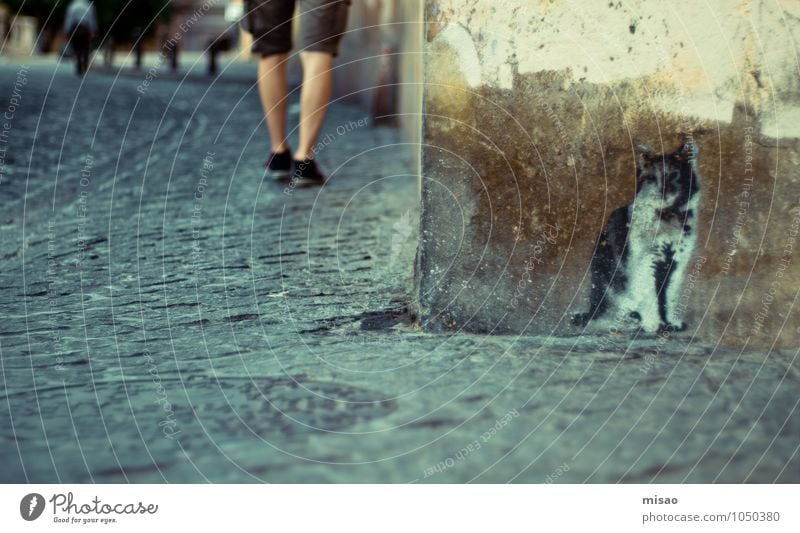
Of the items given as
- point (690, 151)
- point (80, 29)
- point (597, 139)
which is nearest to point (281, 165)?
point (597, 139)

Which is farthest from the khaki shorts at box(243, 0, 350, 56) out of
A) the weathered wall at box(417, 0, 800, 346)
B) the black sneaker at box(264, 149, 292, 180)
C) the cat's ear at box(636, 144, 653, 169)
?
the cat's ear at box(636, 144, 653, 169)

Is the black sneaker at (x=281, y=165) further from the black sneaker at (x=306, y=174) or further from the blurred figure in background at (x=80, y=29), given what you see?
the blurred figure in background at (x=80, y=29)

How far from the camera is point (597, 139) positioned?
2.50 metres

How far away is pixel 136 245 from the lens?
362 cm

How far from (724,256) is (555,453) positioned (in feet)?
3.13

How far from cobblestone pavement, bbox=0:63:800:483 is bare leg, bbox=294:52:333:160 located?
1.84 ft

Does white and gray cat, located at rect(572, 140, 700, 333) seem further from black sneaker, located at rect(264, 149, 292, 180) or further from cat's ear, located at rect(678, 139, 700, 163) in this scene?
black sneaker, located at rect(264, 149, 292, 180)

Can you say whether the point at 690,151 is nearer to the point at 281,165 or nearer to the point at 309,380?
the point at 309,380

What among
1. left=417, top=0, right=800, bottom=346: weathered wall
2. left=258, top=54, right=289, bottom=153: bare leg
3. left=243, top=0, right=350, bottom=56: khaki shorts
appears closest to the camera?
left=417, top=0, right=800, bottom=346: weathered wall

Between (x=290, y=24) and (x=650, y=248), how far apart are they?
2.55 metres

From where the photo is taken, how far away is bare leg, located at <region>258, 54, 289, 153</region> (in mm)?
4574

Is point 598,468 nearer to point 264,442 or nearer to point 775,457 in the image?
point 775,457

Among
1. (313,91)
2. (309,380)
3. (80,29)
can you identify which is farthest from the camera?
(80,29)

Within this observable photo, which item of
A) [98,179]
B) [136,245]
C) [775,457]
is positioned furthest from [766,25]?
[98,179]
